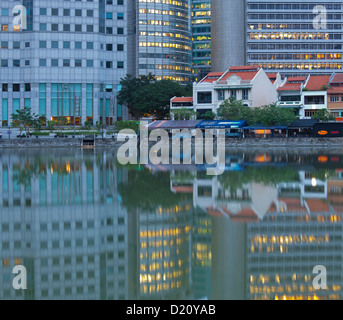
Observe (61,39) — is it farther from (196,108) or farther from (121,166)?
(121,166)

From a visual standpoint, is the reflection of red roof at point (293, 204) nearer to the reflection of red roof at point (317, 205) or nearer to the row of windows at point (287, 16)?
the reflection of red roof at point (317, 205)

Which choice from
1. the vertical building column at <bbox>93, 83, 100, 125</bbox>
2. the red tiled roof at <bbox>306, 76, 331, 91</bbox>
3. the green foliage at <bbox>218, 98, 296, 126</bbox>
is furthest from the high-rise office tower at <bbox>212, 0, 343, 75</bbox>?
the green foliage at <bbox>218, 98, 296, 126</bbox>

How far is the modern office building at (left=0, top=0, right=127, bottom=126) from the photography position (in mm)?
111188

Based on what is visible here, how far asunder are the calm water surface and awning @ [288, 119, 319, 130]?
171 ft

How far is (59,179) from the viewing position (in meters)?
38.9

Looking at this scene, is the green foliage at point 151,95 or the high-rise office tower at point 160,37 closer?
the green foliage at point 151,95

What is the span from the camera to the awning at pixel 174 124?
92688mm

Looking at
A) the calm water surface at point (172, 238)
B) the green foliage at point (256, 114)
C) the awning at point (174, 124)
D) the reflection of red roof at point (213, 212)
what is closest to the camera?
the calm water surface at point (172, 238)

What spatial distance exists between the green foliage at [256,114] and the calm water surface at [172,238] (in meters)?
51.1

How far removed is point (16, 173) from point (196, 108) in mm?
56762

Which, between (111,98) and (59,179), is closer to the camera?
(59,179)

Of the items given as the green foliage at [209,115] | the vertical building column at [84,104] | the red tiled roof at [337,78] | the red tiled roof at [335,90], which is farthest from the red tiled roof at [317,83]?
the vertical building column at [84,104]

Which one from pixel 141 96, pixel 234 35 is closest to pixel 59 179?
pixel 141 96

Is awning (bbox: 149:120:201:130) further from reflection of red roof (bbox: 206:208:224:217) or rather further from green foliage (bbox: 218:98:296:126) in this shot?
reflection of red roof (bbox: 206:208:224:217)
